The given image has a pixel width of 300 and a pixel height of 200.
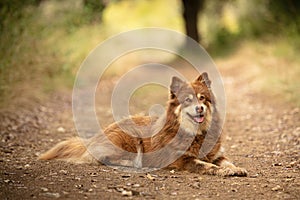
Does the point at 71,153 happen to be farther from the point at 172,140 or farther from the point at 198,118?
the point at 198,118

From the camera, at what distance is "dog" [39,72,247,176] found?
624 cm

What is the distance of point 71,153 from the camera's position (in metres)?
6.46

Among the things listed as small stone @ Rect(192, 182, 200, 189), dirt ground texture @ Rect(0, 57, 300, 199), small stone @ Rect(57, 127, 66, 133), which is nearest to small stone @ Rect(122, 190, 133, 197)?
dirt ground texture @ Rect(0, 57, 300, 199)

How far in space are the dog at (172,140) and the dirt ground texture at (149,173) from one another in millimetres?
190

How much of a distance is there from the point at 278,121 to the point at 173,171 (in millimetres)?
4035

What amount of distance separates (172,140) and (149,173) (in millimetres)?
536

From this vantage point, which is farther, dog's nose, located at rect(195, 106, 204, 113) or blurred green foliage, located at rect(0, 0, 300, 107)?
blurred green foliage, located at rect(0, 0, 300, 107)

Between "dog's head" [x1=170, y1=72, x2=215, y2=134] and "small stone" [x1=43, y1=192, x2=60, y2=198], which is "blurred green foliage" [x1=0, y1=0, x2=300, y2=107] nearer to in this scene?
"dog's head" [x1=170, y1=72, x2=215, y2=134]

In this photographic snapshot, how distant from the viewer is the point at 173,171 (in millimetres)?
6082

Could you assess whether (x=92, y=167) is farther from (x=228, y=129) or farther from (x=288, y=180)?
(x=228, y=129)

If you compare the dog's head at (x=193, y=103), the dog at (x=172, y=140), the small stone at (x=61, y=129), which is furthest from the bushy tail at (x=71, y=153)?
the small stone at (x=61, y=129)

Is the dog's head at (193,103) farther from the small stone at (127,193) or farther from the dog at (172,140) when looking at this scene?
the small stone at (127,193)

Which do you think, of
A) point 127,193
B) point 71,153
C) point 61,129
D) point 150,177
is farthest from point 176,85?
point 61,129

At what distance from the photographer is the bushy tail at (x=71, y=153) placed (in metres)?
6.35
